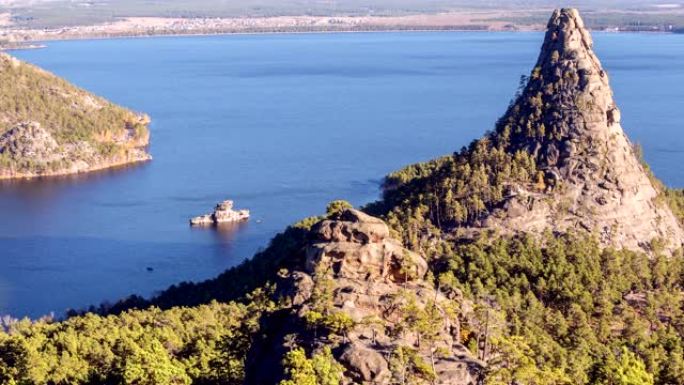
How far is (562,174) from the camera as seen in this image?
6631 centimetres

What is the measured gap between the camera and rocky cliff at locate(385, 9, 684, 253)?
64.4m

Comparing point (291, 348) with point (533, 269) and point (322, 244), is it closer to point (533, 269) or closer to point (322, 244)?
point (322, 244)

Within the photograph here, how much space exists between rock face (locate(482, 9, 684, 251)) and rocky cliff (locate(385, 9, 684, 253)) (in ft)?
0.24

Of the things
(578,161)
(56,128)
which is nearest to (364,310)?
(578,161)

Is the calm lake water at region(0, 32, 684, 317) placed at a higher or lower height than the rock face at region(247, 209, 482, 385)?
lower

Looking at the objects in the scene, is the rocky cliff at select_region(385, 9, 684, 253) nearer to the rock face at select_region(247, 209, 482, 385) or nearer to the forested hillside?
the forested hillside

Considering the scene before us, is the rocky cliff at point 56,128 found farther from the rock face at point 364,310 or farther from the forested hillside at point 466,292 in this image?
the rock face at point 364,310

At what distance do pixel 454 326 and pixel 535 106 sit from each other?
117ft

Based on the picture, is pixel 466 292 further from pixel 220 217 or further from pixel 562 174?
pixel 220 217

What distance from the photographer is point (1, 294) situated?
81.4 m

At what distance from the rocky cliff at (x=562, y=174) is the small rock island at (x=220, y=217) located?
3349cm

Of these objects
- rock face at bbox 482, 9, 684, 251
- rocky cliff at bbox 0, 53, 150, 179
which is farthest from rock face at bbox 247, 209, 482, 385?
rocky cliff at bbox 0, 53, 150, 179

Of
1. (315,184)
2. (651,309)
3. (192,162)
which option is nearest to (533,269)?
(651,309)

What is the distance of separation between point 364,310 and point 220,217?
64.3m
